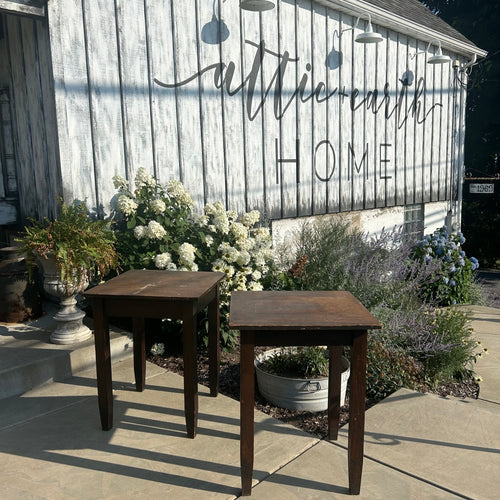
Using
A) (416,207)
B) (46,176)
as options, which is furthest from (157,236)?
(416,207)

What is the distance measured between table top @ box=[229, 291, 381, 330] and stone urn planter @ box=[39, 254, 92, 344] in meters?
1.47

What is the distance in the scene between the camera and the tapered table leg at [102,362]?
268 centimetres

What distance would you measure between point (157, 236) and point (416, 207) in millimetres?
5912

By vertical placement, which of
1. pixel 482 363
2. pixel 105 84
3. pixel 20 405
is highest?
pixel 105 84

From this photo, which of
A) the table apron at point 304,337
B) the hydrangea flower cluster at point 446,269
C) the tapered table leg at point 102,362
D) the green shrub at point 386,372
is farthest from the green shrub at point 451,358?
the tapered table leg at point 102,362

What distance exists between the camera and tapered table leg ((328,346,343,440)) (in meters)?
2.76

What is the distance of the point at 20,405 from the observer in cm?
308

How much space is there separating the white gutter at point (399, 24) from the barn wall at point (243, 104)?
0.13 m

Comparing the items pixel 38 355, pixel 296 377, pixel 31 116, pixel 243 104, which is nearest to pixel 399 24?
pixel 243 104

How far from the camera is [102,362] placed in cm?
272

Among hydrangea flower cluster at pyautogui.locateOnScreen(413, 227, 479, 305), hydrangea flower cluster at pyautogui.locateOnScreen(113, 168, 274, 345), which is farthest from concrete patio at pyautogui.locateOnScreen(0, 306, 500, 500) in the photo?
hydrangea flower cluster at pyautogui.locateOnScreen(413, 227, 479, 305)

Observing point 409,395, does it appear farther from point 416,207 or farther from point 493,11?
point 493,11

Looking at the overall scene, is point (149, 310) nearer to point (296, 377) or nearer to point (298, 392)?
point (298, 392)

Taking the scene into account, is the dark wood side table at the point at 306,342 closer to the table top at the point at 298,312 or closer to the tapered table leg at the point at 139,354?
the table top at the point at 298,312
